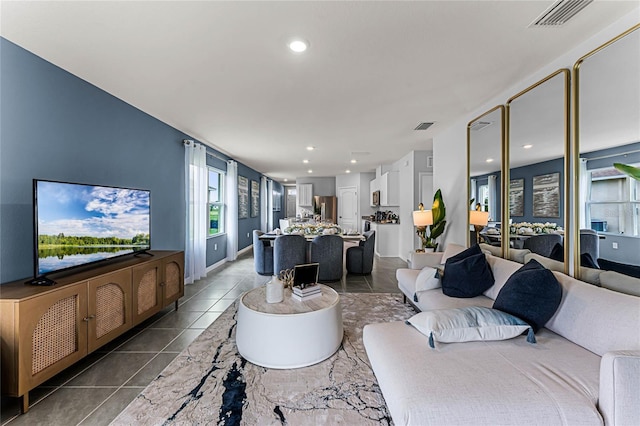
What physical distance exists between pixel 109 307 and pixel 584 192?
160 inches

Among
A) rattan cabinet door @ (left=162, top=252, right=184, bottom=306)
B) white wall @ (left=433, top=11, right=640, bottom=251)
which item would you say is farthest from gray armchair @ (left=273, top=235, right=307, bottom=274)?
white wall @ (left=433, top=11, right=640, bottom=251)

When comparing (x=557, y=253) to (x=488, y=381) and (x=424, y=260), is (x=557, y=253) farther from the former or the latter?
(x=488, y=381)

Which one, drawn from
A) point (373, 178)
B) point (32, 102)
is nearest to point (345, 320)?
point (32, 102)

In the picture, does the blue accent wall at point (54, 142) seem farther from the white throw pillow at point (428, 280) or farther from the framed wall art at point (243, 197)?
the white throw pillow at point (428, 280)

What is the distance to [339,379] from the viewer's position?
77.6 inches

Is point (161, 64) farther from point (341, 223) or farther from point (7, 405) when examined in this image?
point (341, 223)

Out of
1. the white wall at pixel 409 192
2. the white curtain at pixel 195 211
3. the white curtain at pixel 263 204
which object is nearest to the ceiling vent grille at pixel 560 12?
the white wall at pixel 409 192

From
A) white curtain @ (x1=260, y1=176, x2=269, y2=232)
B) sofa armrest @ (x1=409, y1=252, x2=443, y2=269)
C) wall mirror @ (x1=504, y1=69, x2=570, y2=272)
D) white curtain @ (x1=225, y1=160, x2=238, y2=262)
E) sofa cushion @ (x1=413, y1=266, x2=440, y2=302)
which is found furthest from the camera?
white curtain @ (x1=260, y1=176, x2=269, y2=232)

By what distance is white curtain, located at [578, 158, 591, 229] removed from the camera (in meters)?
2.05

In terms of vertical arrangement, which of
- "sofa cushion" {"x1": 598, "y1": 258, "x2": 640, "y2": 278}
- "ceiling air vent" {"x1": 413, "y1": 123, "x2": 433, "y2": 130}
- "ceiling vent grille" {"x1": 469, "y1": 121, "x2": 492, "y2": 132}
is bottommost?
"sofa cushion" {"x1": 598, "y1": 258, "x2": 640, "y2": 278}

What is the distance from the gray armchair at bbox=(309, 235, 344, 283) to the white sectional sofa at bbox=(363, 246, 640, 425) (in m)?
2.74

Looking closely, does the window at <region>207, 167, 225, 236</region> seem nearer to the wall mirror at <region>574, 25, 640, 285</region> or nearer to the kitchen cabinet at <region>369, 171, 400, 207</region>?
the kitchen cabinet at <region>369, 171, 400, 207</region>

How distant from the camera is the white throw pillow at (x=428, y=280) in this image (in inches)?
110

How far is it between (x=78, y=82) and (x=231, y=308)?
2.93 m
